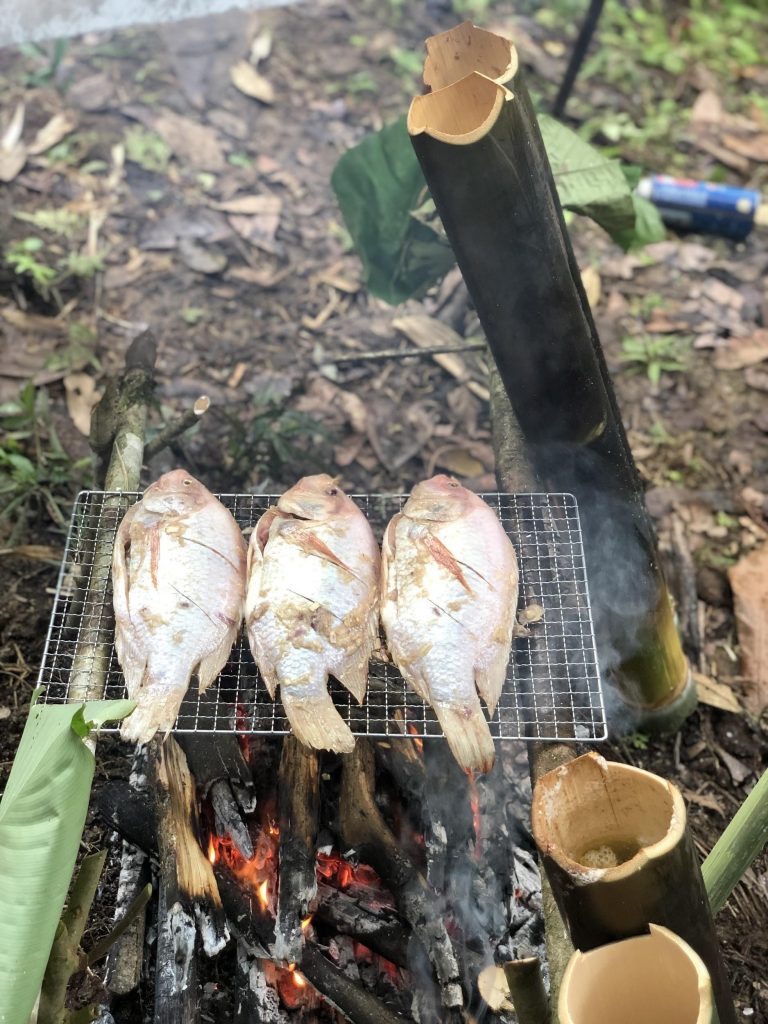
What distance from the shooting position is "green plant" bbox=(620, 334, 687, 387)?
5.78 metres

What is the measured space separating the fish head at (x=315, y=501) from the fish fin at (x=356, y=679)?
62cm

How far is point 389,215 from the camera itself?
4691 mm

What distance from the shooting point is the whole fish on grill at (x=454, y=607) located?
2709mm

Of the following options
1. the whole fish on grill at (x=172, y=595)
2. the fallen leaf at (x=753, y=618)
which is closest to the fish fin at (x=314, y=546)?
the whole fish on grill at (x=172, y=595)

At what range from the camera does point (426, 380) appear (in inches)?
229

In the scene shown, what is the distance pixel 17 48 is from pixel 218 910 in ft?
24.8

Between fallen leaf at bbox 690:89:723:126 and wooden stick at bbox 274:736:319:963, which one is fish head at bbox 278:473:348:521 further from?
fallen leaf at bbox 690:89:723:126

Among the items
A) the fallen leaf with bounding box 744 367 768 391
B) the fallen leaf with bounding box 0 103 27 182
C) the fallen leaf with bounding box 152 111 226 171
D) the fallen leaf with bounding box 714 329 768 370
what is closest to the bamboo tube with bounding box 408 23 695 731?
the fallen leaf with bounding box 744 367 768 391

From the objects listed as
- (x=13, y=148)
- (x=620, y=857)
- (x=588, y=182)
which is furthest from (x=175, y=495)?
(x=13, y=148)

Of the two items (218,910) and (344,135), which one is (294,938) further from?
(344,135)

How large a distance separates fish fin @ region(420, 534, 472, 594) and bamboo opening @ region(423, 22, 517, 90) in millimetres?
1586

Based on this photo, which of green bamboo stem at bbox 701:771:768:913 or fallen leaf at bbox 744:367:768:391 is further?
fallen leaf at bbox 744:367:768:391

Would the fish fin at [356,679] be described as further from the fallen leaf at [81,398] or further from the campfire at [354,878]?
the fallen leaf at [81,398]

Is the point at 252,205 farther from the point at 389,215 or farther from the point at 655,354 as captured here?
the point at 655,354
